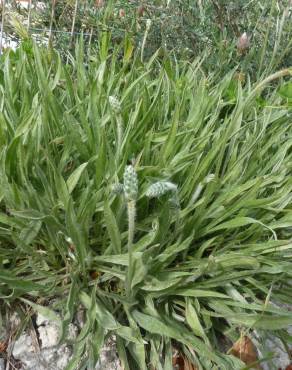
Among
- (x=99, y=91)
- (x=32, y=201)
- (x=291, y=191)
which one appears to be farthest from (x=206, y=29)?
(x=32, y=201)

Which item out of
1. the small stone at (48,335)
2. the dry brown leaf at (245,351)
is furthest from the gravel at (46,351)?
the dry brown leaf at (245,351)

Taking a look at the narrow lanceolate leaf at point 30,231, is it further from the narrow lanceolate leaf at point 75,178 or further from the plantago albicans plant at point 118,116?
the plantago albicans plant at point 118,116

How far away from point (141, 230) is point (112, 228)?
0.19m

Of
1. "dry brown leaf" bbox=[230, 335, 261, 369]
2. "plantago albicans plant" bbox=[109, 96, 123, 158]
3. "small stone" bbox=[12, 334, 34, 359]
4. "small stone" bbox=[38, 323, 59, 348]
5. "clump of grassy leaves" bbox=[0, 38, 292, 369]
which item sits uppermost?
"plantago albicans plant" bbox=[109, 96, 123, 158]

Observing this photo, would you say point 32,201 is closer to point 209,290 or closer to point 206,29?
point 209,290

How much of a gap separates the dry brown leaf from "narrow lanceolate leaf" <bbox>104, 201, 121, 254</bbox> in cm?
45

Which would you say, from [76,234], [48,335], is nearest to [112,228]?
[76,234]

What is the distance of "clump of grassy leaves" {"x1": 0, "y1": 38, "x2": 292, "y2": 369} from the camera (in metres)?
1.42

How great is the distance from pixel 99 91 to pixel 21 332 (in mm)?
988

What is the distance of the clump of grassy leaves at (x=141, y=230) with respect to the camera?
1.42 meters

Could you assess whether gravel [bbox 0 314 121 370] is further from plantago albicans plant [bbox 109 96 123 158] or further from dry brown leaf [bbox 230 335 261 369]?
plantago albicans plant [bbox 109 96 123 158]

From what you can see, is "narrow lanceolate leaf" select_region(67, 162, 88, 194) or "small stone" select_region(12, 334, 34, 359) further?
"narrow lanceolate leaf" select_region(67, 162, 88, 194)

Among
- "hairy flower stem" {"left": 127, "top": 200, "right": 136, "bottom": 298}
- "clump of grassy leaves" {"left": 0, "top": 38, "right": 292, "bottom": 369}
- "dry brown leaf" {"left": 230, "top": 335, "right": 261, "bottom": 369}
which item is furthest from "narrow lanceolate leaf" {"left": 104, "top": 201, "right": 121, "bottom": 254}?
"dry brown leaf" {"left": 230, "top": 335, "right": 261, "bottom": 369}

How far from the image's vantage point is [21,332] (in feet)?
4.77
